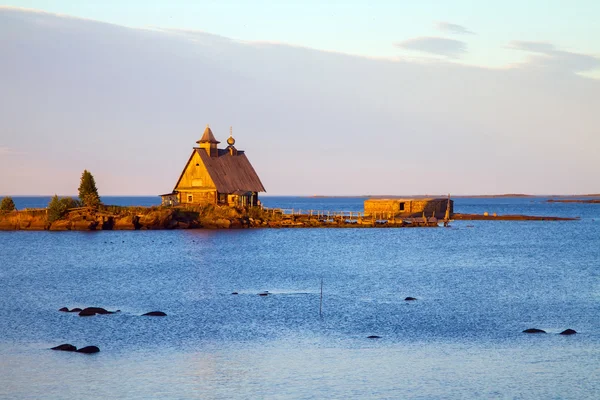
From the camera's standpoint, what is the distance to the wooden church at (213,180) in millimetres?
87875

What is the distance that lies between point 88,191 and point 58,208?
11.8 feet

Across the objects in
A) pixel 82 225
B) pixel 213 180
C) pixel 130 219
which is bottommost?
pixel 82 225

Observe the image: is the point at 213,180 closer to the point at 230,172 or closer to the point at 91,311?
the point at 230,172

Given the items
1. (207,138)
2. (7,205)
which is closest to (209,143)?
(207,138)

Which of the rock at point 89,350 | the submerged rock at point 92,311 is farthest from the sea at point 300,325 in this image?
the submerged rock at point 92,311

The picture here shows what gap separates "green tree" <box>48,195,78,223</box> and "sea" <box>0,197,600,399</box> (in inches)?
776

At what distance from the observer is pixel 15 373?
2298 cm

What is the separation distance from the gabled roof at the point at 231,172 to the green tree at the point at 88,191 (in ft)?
39.8

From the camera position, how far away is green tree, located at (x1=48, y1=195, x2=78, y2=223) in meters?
83.4

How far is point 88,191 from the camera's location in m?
84.9

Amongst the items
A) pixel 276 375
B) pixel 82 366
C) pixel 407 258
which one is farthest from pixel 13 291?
pixel 407 258

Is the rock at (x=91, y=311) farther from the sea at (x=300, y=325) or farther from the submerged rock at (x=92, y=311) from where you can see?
the sea at (x=300, y=325)

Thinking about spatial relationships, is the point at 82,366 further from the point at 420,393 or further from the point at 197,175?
the point at 197,175

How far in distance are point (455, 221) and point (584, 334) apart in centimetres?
8781
